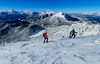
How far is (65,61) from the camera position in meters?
4.91

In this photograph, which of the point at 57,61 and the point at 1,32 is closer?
the point at 57,61

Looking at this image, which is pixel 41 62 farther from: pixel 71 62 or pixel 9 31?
pixel 9 31

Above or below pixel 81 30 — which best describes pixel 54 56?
above

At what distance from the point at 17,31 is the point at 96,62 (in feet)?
140

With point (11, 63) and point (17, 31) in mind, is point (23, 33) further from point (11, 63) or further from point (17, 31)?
point (11, 63)

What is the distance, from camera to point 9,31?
136 ft

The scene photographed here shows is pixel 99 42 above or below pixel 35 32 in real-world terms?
above

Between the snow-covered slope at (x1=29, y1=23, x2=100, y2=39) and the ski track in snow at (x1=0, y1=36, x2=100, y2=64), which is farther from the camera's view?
the snow-covered slope at (x1=29, y1=23, x2=100, y2=39)

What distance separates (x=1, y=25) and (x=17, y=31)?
1459 cm

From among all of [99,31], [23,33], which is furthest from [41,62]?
[23,33]

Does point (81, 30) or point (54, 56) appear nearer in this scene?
point (54, 56)

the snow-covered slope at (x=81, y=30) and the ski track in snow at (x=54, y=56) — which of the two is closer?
the ski track in snow at (x=54, y=56)

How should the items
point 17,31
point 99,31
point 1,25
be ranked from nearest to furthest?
point 99,31, point 17,31, point 1,25

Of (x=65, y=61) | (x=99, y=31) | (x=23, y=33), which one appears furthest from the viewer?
(x=23, y=33)
